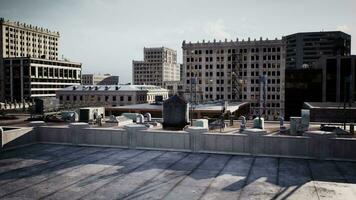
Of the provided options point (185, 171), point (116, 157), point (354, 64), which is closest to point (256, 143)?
point (185, 171)

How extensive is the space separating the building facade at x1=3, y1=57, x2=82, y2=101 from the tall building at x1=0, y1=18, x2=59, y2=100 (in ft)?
13.9

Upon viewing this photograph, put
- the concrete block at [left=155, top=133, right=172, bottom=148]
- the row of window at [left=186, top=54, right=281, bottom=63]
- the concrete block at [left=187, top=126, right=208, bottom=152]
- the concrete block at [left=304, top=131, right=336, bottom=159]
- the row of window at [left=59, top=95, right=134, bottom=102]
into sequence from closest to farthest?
1. the concrete block at [left=304, top=131, right=336, bottom=159]
2. the concrete block at [left=187, top=126, right=208, bottom=152]
3. the concrete block at [left=155, top=133, right=172, bottom=148]
4. the row of window at [left=59, top=95, right=134, bottom=102]
5. the row of window at [left=186, top=54, right=281, bottom=63]

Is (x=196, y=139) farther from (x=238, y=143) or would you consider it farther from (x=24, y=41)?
(x=24, y=41)

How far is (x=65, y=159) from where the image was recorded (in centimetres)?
1886

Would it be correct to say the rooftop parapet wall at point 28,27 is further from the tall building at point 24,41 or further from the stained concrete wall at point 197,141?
the stained concrete wall at point 197,141

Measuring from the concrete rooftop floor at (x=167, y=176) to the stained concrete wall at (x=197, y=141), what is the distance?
713 mm

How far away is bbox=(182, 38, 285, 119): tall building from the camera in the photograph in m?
130

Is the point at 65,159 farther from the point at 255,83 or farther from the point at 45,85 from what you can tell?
the point at 45,85

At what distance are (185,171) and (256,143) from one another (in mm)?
5646

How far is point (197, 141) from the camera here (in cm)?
2066

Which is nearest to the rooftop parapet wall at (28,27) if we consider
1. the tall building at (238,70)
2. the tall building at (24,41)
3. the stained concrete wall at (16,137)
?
the tall building at (24,41)

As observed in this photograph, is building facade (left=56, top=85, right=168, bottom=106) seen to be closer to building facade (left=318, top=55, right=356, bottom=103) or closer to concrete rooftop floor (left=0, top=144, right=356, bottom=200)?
building facade (left=318, top=55, right=356, bottom=103)

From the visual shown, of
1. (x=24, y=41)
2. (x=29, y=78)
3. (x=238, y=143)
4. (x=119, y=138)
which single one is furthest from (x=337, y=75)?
(x=24, y=41)

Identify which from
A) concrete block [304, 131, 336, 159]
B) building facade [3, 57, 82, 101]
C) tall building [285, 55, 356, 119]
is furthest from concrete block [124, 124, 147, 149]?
building facade [3, 57, 82, 101]
